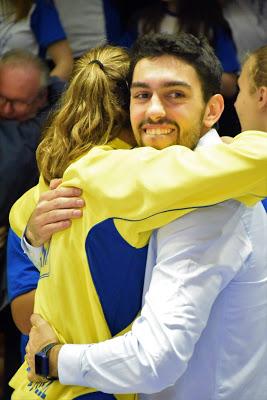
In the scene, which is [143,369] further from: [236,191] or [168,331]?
[236,191]

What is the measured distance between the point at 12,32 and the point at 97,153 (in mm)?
1717

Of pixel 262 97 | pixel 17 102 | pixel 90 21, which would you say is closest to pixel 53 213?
pixel 262 97

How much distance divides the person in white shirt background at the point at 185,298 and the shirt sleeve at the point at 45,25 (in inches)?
61.4

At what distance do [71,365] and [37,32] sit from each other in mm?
1971

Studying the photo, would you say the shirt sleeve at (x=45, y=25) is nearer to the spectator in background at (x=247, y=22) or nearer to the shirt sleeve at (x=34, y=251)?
the spectator in background at (x=247, y=22)

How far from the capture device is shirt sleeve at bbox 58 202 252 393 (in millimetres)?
1549

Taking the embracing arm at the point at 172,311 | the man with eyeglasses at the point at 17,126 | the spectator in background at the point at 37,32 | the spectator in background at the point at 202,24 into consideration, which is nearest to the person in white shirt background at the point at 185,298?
the embracing arm at the point at 172,311

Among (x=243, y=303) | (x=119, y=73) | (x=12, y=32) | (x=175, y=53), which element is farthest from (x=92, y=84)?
(x=12, y=32)

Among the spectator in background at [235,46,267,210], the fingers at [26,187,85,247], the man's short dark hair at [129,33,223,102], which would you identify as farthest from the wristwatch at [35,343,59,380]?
the spectator in background at [235,46,267,210]

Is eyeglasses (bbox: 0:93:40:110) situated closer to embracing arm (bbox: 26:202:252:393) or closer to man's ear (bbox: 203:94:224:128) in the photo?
man's ear (bbox: 203:94:224:128)

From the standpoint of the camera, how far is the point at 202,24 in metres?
3.19

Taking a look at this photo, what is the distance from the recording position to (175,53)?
Answer: 1.77 metres

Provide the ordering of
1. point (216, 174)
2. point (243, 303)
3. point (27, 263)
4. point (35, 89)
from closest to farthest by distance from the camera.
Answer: point (216, 174)
point (243, 303)
point (27, 263)
point (35, 89)

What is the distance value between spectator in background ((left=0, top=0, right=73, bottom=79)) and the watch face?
1705 mm
